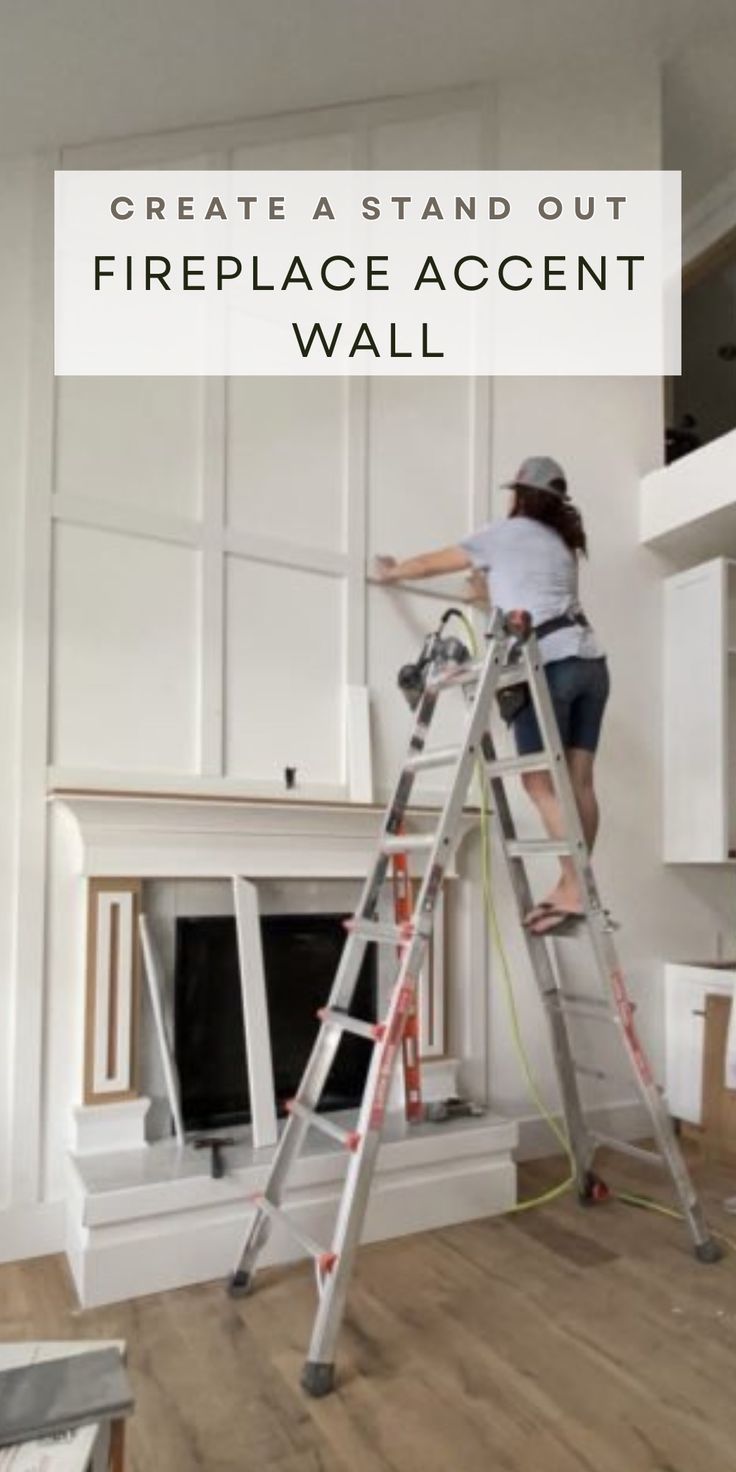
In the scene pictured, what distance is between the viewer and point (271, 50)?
2729 mm

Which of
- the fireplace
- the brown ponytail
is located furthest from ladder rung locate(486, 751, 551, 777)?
the fireplace

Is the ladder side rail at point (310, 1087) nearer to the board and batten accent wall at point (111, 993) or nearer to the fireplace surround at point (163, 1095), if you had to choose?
the fireplace surround at point (163, 1095)

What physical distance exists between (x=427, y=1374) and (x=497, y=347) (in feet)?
10.9

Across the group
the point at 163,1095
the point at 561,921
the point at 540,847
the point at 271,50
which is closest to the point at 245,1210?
the point at 163,1095

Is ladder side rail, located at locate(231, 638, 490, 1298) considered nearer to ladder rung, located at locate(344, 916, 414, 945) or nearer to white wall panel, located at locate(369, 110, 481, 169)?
ladder rung, located at locate(344, 916, 414, 945)

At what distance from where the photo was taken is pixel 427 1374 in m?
1.85

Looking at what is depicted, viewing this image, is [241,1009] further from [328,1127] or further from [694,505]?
[694,505]

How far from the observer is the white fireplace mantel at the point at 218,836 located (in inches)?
98.0

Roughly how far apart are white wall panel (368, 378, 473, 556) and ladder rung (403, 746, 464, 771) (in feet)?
3.49

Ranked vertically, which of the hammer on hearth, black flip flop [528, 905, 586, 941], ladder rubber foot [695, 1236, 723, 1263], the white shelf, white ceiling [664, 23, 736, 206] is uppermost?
white ceiling [664, 23, 736, 206]

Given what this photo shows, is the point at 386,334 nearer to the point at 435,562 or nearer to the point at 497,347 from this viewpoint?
the point at 497,347

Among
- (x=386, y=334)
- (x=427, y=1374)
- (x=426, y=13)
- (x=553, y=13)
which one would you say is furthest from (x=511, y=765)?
(x=553, y=13)

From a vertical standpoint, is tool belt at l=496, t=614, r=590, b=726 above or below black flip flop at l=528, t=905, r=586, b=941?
above

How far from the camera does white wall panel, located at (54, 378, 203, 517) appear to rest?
2.62m
